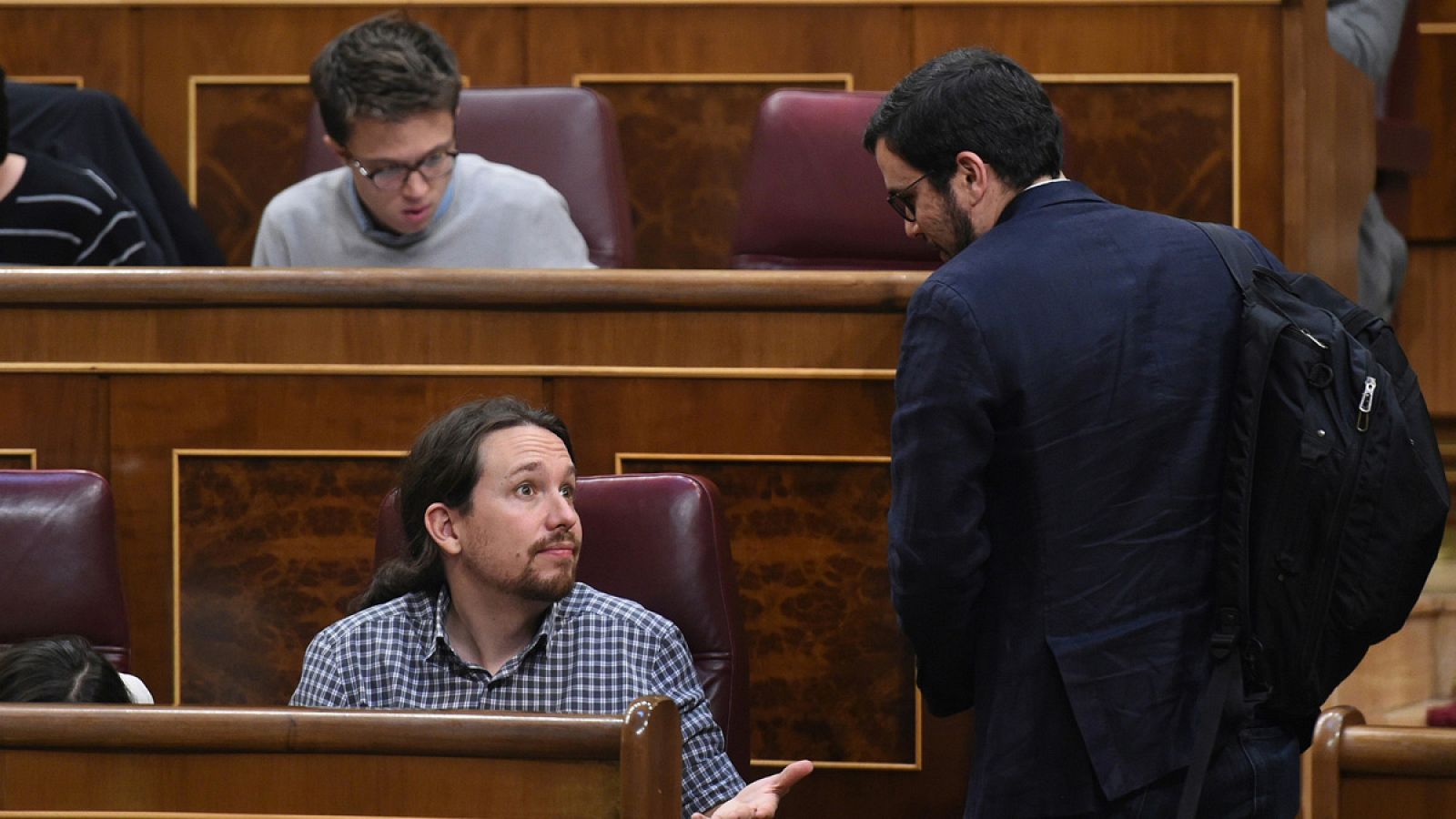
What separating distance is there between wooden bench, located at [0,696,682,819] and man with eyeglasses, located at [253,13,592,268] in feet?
2.96

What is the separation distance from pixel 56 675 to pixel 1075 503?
712 millimetres

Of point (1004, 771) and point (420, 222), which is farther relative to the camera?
point (420, 222)

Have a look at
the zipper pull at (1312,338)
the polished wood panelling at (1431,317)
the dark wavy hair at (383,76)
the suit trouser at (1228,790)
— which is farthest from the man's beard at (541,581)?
the polished wood panelling at (1431,317)

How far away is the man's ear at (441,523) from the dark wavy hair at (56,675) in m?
0.24

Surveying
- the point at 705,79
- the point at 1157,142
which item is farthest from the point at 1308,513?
the point at 705,79

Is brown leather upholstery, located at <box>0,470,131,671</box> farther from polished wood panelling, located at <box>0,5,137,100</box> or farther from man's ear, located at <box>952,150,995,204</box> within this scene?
polished wood panelling, located at <box>0,5,137,100</box>

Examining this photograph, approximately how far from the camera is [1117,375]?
1033 millimetres

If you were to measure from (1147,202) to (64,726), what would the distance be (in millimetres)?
1427

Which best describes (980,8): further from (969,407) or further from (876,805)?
(969,407)

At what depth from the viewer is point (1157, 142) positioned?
6.86ft

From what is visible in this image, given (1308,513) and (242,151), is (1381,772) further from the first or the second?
(242,151)

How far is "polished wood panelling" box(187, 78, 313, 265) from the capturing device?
224 centimetres

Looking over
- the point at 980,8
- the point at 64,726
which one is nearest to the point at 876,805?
the point at 64,726

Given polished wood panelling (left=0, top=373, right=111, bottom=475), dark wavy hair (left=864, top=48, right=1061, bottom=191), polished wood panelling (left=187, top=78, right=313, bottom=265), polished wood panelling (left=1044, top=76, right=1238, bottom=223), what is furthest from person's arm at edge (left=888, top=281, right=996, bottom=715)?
polished wood panelling (left=187, top=78, right=313, bottom=265)
